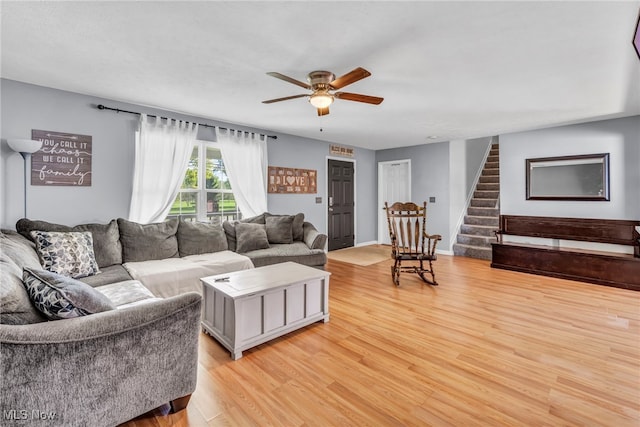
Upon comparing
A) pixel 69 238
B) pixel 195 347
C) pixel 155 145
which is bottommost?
pixel 195 347

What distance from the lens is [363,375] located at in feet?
6.33

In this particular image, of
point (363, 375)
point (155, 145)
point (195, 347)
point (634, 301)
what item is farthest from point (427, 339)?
point (155, 145)

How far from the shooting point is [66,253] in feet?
8.41

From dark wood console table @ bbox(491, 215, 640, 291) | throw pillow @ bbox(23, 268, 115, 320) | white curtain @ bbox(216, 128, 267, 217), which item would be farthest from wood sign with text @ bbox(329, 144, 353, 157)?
throw pillow @ bbox(23, 268, 115, 320)

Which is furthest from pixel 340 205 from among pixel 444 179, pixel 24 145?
pixel 24 145

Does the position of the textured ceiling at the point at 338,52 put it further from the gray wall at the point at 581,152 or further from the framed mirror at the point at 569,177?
the framed mirror at the point at 569,177

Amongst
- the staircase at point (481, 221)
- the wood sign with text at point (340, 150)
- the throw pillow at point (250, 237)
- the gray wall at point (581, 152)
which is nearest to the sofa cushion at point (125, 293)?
the throw pillow at point (250, 237)

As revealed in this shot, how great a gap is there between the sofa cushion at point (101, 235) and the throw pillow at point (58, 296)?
1645 millimetres

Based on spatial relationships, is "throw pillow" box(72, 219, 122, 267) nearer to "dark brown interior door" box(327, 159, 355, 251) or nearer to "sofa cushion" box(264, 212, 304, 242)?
"sofa cushion" box(264, 212, 304, 242)

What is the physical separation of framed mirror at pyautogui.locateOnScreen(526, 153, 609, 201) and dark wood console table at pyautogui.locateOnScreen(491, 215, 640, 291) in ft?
1.26

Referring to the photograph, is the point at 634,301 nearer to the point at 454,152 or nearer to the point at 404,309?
the point at 404,309

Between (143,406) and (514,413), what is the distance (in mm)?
1962

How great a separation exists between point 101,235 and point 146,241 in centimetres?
41

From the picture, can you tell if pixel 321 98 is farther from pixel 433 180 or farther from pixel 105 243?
pixel 433 180
